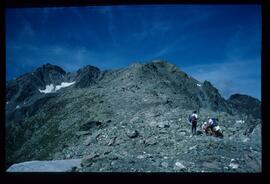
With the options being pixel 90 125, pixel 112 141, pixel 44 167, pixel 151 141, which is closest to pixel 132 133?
pixel 112 141

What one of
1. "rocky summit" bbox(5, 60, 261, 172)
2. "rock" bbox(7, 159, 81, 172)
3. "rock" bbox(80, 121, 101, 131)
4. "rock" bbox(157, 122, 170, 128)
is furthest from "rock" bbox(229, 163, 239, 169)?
"rock" bbox(80, 121, 101, 131)

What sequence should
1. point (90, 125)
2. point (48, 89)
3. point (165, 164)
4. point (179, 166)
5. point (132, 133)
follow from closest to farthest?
point (179, 166)
point (165, 164)
point (132, 133)
point (90, 125)
point (48, 89)

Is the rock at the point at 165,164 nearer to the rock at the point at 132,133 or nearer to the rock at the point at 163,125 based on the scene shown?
the rock at the point at 132,133

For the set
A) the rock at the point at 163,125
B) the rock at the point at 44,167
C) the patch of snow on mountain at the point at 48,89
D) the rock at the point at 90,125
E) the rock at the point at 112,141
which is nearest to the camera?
the rock at the point at 44,167

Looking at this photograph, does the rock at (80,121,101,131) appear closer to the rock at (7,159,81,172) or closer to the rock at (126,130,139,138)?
the rock at (126,130,139,138)

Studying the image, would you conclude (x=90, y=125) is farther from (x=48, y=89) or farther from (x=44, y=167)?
(x=48, y=89)

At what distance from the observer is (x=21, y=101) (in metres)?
108

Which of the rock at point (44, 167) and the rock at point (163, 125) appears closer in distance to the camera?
the rock at point (44, 167)

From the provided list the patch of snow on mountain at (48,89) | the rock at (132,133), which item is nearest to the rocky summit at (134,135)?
the rock at (132,133)

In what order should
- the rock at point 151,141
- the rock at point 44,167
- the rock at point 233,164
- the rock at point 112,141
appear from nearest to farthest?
the rock at point 44,167 → the rock at point 233,164 → the rock at point 151,141 → the rock at point 112,141
